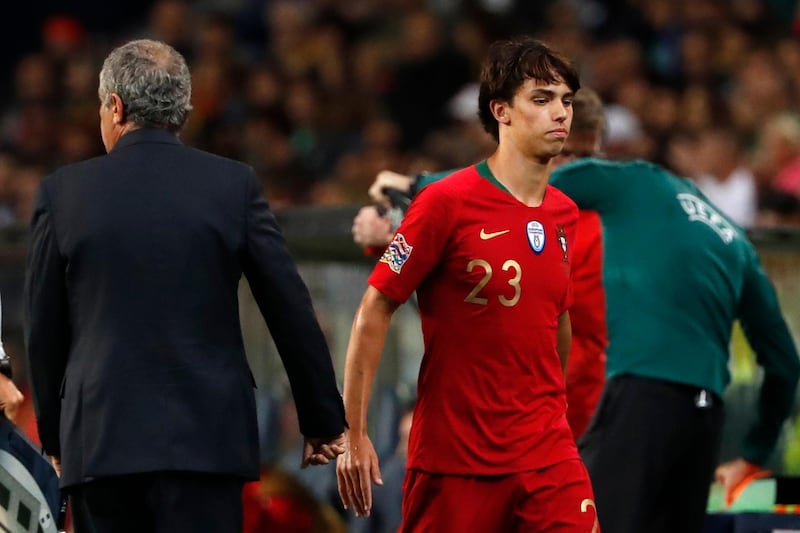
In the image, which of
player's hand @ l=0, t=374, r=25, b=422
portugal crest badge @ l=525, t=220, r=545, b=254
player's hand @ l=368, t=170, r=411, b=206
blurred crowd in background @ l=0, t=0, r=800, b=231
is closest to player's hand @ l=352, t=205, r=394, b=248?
player's hand @ l=368, t=170, r=411, b=206

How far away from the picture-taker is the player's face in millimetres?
5234

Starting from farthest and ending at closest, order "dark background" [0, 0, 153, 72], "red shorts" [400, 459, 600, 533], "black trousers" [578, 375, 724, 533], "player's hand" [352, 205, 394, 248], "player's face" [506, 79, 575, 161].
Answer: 1. "dark background" [0, 0, 153, 72]
2. "player's hand" [352, 205, 394, 248]
3. "black trousers" [578, 375, 724, 533]
4. "player's face" [506, 79, 575, 161]
5. "red shorts" [400, 459, 600, 533]

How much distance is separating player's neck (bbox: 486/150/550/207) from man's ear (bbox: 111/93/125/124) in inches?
44.2

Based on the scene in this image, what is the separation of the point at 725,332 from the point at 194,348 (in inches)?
81.9

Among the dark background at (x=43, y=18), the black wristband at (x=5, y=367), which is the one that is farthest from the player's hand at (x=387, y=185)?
the dark background at (x=43, y=18)

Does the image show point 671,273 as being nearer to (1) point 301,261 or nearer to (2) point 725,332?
(2) point 725,332

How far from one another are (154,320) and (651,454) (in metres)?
1.92

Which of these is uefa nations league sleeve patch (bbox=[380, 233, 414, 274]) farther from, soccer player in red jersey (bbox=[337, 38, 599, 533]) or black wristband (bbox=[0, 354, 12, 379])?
black wristband (bbox=[0, 354, 12, 379])

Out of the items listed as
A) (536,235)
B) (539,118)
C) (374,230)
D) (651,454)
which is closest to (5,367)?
(374,230)

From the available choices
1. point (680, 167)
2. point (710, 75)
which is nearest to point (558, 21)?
point (710, 75)

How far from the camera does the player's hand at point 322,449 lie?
4.98 metres

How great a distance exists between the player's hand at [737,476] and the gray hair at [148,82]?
2.60m

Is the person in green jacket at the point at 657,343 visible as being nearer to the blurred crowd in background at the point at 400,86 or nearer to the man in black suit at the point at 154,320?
the man in black suit at the point at 154,320

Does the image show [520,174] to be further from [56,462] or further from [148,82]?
[56,462]
